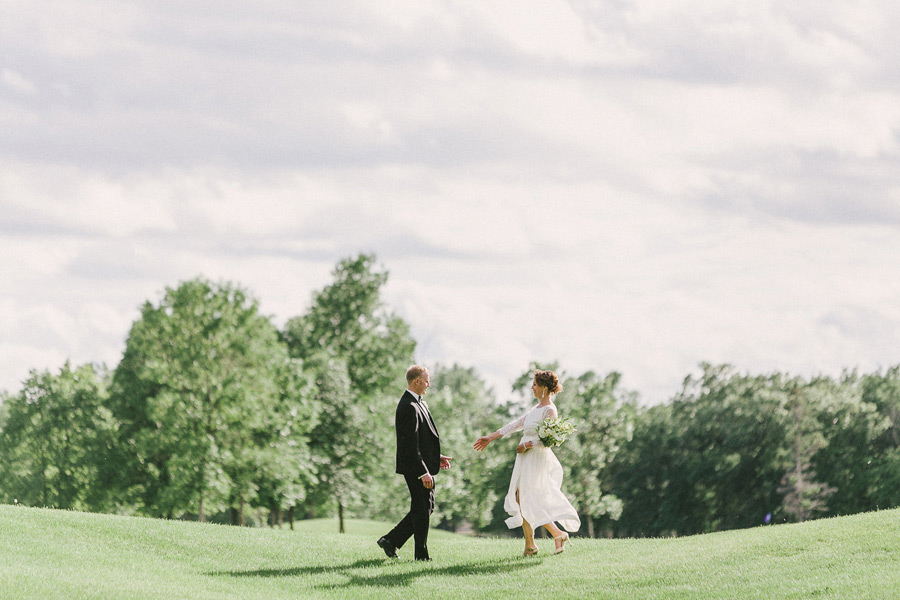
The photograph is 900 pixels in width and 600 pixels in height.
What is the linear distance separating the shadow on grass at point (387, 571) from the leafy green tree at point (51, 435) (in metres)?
33.1

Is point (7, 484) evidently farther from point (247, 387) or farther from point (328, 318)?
point (247, 387)

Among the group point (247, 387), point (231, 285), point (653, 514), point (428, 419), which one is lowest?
point (653, 514)

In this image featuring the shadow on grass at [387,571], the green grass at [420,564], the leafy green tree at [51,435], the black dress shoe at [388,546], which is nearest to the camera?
the green grass at [420,564]

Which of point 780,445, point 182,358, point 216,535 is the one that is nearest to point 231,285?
point 182,358

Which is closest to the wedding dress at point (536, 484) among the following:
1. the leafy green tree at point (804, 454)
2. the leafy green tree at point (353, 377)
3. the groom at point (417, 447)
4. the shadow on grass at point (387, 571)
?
the shadow on grass at point (387, 571)

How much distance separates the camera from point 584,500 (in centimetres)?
5950

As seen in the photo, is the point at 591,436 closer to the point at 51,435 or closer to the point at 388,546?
the point at 51,435

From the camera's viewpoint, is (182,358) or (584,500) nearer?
(182,358)

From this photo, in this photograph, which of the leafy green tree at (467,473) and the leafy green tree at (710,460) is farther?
the leafy green tree at (710,460)

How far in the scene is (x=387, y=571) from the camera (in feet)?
50.2

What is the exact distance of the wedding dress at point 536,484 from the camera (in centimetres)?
1560

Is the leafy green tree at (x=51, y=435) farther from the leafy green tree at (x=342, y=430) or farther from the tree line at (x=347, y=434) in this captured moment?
the leafy green tree at (x=342, y=430)

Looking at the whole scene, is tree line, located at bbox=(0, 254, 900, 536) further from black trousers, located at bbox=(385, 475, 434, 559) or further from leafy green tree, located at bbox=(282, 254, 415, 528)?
black trousers, located at bbox=(385, 475, 434, 559)

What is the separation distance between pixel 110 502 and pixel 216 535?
24.8 meters
